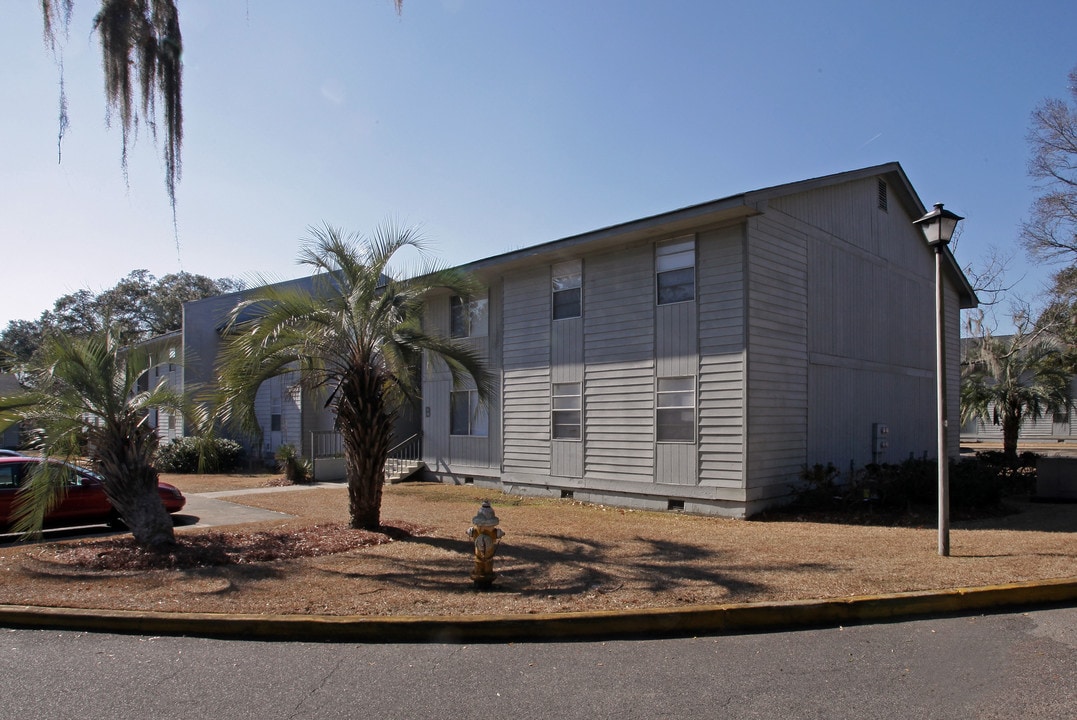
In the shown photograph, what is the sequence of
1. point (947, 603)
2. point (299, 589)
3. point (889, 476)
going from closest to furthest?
point (947, 603)
point (299, 589)
point (889, 476)

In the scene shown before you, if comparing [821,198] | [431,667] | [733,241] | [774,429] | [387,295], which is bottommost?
[431,667]

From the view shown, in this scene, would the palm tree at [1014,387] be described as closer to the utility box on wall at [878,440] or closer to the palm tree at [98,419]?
the utility box on wall at [878,440]

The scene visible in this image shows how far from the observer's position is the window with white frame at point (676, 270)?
13.9 metres

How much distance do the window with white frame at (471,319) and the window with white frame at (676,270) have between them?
5.45 meters

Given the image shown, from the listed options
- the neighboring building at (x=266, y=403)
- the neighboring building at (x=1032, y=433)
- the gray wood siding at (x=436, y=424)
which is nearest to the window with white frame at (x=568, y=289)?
the gray wood siding at (x=436, y=424)

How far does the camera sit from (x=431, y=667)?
5289 millimetres

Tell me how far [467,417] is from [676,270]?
7.34 m

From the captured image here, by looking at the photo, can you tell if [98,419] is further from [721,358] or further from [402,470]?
[402,470]

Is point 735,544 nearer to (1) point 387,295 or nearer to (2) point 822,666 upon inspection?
(2) point 822,666

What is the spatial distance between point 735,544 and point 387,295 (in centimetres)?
601

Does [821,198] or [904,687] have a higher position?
[821,198]

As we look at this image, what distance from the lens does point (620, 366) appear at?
1489cm

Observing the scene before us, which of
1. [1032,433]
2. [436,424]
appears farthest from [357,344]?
[1032,433]

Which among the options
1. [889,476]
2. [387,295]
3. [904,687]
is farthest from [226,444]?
[904,687]
